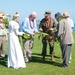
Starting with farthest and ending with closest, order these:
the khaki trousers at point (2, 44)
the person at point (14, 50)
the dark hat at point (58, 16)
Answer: the khaki trousers at point (2, 44) < the dark hat at point (58, 16) < the person at point (14, 50)

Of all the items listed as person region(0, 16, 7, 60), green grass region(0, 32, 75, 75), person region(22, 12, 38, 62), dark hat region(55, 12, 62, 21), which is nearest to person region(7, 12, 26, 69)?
green grass region(0, 32, 75, 75)

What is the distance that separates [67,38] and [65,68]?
1135 mm

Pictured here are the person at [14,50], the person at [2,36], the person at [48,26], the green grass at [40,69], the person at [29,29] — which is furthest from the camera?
the person at [2,36]

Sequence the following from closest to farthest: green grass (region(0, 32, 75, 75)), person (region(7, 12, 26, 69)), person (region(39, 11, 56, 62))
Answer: green grass (region(0, 32, 75, 75))
person (region(7, 12, 26, 69))
person (region(39, 11, 56, 62))

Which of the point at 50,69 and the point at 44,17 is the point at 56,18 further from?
the point at 50,69

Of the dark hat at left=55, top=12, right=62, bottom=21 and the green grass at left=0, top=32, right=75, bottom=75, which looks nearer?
the green grass at left=0, top=32, right=75, bottom=75

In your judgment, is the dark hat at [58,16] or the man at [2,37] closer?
the dark hat at [58,16]

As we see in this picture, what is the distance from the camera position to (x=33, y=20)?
38.9ft

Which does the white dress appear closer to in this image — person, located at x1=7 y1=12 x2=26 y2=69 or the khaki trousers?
person, located at x1=7 y1=12 x2=26 y2=69

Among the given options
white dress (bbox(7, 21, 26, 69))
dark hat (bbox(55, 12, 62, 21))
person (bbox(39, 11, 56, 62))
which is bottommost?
white dress (bbox(7, 21, 26, 69))

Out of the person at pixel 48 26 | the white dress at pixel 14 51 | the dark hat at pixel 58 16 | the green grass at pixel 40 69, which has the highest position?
the dark hat at pixel 58 16

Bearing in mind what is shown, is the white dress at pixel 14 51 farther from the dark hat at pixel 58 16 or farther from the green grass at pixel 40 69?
the dark hat at pixel 58 16

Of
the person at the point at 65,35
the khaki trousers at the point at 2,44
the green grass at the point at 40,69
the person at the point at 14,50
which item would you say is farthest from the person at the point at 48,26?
the khaki trousers at the point at 2,44

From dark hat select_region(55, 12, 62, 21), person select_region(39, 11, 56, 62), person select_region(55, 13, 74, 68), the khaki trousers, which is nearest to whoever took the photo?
person select_region(55, 13, 74, 68)
